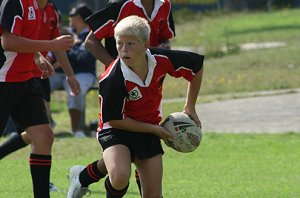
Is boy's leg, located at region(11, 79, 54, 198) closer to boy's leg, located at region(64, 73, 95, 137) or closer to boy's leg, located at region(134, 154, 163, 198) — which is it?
boy's leg, located at region(134, 154, 163, 198)

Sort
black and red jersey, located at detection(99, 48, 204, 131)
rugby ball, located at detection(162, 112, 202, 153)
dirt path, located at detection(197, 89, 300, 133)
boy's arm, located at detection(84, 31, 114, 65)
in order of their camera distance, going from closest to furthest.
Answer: black and red jersey, located at detection(99, 48, 204, 131)
rugby ball, located at detection(162, 112, 202, 153)
boy's arm, located at detection(84, 31, 114, 65)
dirt path, located at detection(197, 89, 300, 133)

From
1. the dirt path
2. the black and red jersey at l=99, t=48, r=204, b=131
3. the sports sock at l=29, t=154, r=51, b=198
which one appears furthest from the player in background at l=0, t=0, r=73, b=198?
the dirt path

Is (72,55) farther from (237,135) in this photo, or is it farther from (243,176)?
(243,176)

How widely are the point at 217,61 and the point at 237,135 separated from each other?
10692 mm

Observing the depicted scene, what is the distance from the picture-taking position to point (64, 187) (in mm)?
9273

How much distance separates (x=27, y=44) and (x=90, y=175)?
119 centimetres

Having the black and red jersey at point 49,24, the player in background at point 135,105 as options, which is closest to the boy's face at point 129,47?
the player in background at point 135,105

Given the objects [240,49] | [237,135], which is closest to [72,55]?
[237,135]

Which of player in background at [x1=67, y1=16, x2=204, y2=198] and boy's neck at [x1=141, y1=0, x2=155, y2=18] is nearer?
player in background at [x1=67, y1=16, x2=204, y2=198]

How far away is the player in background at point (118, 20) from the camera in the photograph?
25.7 feet

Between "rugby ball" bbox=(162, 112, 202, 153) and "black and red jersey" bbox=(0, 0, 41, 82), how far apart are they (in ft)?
3.97

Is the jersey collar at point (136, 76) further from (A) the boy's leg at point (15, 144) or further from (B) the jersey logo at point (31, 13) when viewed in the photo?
(A) the boy's leg at point (15, 144)

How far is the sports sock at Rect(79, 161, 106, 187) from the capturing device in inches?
306

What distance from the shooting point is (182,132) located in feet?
23.7
